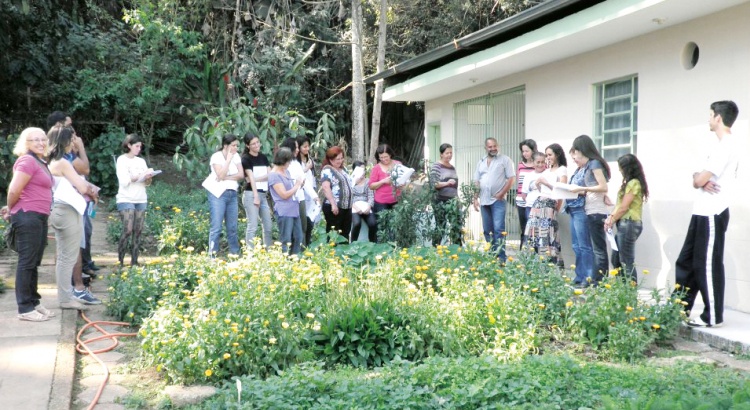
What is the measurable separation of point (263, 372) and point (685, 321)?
3811 millimetres

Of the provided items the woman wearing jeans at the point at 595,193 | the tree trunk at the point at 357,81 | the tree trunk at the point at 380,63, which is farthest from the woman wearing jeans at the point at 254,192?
the tree trunk at the point at 380,63

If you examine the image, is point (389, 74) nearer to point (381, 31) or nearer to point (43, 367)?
point (381, 31)

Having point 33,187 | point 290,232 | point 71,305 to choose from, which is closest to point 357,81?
point 290,232

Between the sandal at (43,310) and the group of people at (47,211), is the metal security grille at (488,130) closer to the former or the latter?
the group of people at (47,211)

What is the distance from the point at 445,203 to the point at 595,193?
2485 millimetres

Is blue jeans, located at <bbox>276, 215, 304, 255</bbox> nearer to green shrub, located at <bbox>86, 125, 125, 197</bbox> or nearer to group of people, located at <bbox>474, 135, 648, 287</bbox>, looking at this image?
group of people, located at <bbox>474, 135, 648, 287</bbox>

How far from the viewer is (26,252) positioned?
6.44 meters

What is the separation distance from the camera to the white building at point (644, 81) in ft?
23.6

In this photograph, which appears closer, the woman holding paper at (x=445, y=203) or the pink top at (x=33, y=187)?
the pink top at (x=33, y=187)

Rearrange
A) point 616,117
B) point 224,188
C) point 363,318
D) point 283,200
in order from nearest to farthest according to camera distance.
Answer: point 363,318 < point 283,200 < point 616,117 < point 224,188

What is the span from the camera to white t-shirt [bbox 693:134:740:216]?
621 centimetres

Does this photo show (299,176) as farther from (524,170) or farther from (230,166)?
(524,170)

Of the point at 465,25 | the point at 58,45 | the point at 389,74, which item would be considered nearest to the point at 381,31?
the point at 465,25

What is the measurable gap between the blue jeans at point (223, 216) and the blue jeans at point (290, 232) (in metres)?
0.70
